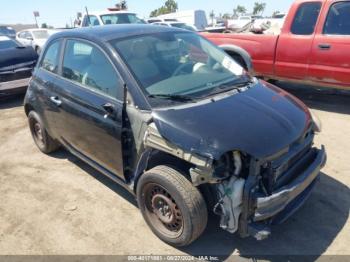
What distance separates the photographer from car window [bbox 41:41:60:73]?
411 cm

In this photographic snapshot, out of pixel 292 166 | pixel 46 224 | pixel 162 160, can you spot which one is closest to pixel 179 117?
pixel 162 160

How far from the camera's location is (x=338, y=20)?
220 inches

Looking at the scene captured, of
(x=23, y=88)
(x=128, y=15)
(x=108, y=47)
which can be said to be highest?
(x=108, y=47)

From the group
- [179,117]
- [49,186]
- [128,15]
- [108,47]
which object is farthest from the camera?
[128,15]

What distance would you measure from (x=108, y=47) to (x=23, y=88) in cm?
530

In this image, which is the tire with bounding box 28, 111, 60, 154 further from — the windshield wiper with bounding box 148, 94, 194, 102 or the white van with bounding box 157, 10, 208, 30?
the white van with bounding box 157, 10, 208, 30

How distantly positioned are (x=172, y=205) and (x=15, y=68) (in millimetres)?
6439

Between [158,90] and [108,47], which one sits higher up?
[108,47]

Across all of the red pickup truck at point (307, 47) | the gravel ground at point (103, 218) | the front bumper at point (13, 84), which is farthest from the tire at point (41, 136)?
the red pickup truck at point (307, 47)

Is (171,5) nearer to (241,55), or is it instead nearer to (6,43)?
(6,43)

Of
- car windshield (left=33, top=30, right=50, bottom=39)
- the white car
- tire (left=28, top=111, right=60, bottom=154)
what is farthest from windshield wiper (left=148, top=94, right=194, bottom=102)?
car windshield (left=33, top=30, right=50, bottom=39)

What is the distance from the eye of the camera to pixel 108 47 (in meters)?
3.24

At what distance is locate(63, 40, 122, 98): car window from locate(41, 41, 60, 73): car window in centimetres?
24

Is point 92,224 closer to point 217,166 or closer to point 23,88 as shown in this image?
point 217,166
